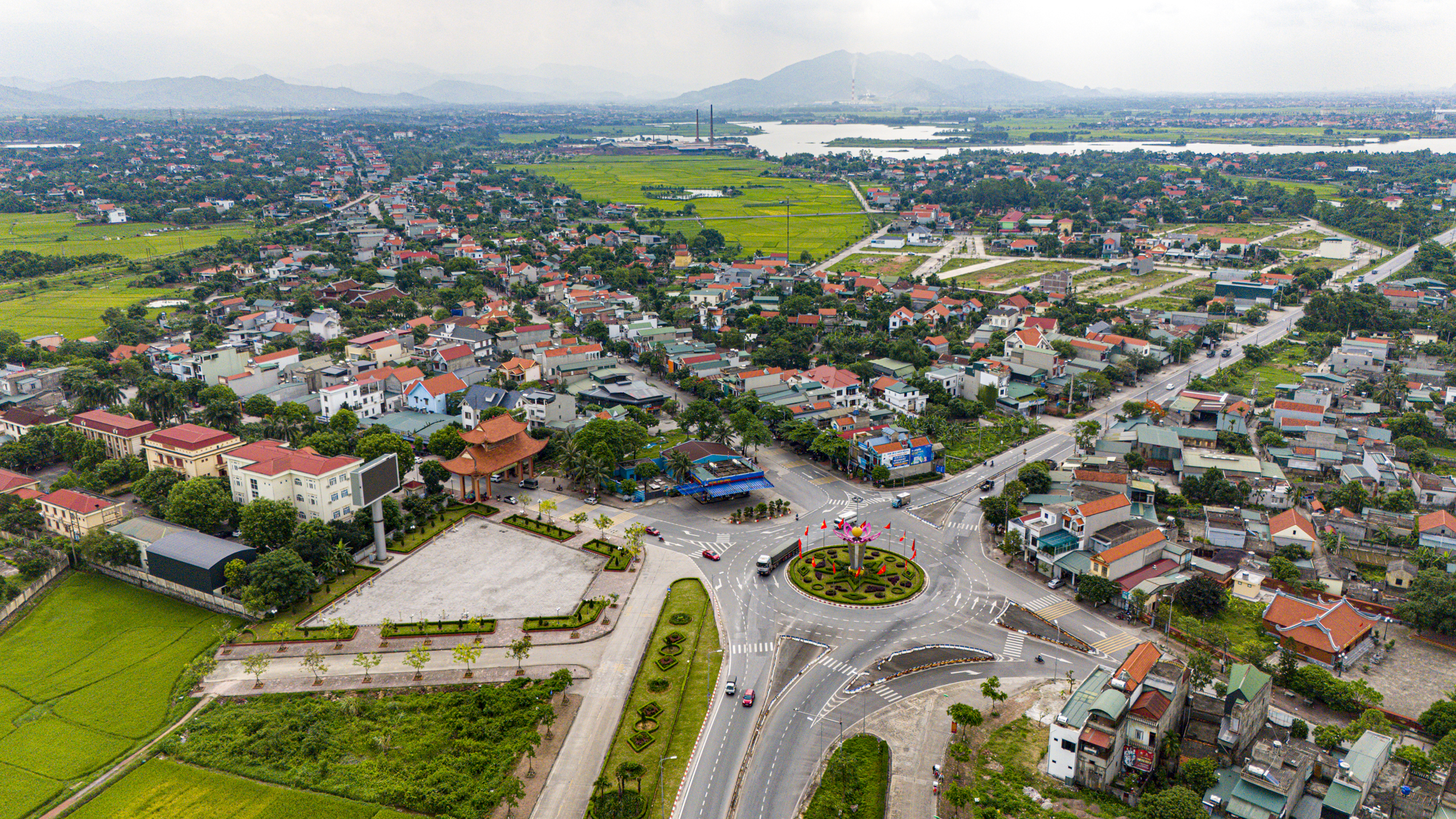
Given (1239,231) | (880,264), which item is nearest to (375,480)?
(880,264)

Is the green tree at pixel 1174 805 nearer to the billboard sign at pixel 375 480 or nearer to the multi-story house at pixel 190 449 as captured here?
the billboard sign at pixel 375 480

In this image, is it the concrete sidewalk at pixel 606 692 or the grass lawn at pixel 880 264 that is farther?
the grass lawn at pixel 880 264

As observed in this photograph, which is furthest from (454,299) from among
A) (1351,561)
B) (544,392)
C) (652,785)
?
(1351,561)

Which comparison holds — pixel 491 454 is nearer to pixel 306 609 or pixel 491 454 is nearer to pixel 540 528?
pixel 540 528

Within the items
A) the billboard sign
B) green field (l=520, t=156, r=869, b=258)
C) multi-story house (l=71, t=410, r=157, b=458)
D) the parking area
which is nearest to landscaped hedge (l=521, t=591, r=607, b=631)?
the billboard sign

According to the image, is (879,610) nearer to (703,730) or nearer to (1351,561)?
(703,730)

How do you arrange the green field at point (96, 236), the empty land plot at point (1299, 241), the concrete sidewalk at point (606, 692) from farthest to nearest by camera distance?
the empty land plot at point (1299, 241), the green field at point (96, 236), the concrete sidewalk at point (606, 692)

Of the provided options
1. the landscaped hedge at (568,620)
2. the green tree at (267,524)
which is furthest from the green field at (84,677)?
the landscaped hedge at (568,620)
